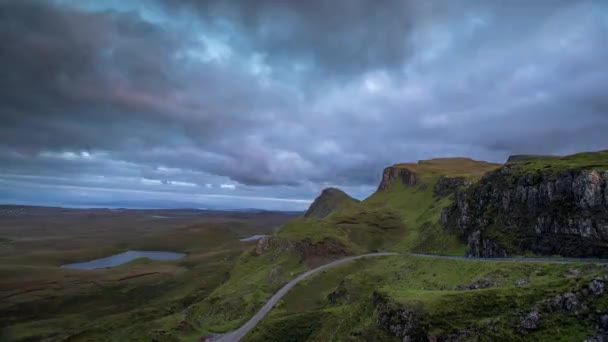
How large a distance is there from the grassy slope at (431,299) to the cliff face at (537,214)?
1685 centimetres

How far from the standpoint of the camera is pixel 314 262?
412ft

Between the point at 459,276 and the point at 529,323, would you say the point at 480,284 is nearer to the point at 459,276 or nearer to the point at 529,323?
the point at 459,276

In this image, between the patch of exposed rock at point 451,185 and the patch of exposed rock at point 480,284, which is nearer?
the patch of exposed rock at point 480,284

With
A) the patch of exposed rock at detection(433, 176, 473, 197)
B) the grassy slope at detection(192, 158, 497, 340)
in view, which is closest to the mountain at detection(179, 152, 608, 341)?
the grassy slope at detection(192, 158, 497, 340)

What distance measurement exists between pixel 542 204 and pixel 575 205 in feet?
28.9

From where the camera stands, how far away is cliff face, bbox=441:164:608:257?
72.4 metres

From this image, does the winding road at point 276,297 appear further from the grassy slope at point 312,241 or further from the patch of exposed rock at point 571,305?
the patch of exposed rock at point 571,305

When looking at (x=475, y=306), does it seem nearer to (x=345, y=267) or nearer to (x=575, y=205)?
(x=575, y=205)

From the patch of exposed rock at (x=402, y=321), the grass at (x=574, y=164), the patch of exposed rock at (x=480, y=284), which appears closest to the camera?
the patch of exposed rock at (x=402, y=321)

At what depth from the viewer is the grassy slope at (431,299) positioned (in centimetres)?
4359

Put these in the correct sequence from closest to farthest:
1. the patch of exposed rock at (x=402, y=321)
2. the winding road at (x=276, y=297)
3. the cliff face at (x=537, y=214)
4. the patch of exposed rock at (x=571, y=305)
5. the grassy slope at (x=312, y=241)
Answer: the patch of exposed rock at (x=571, y=305)
the patch of exposed rock at (x=402, y=321)
the winding road at (x=276, y=297)
the cliff face at (x=537, y=214)
the grassy slope at (x=312, y=241)

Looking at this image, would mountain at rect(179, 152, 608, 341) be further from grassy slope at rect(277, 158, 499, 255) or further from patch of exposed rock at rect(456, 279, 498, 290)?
grassy slope at rect(277, 158, 499, 255)

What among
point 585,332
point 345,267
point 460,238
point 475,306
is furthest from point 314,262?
point 585,332

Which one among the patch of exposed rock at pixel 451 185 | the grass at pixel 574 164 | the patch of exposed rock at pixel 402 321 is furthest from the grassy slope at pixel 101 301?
the patch of exposed rock at pixel 451 185
